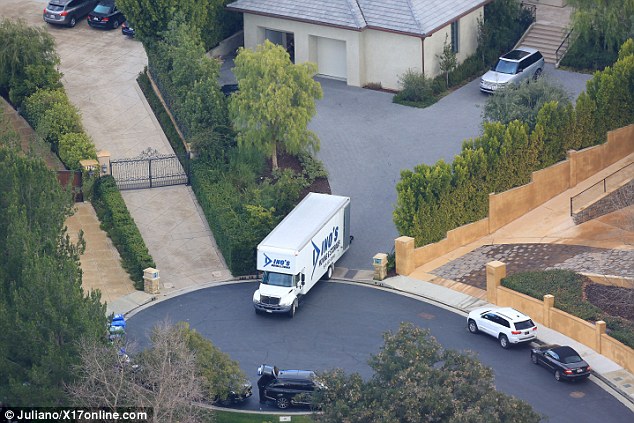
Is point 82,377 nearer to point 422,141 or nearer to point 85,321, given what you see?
point 85,321

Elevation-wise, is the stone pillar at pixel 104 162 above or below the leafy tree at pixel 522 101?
below

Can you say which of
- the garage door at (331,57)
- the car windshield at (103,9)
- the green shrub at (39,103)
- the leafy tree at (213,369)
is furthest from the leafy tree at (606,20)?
the leafy tree at (213,369)

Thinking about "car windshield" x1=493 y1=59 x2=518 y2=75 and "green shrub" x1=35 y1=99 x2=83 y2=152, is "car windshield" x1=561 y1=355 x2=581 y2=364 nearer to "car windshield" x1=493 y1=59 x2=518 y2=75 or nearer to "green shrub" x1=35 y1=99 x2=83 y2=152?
"car windshield" x1=493 y1=59 x2=518 y2=75

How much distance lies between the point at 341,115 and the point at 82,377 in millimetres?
29343

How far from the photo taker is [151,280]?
62.1 meters

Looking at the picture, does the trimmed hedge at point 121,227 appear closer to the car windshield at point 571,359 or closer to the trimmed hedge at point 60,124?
the trimmed hedge at point 60,124

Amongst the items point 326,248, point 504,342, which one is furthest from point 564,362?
point 326,248

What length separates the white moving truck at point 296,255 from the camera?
197 ft

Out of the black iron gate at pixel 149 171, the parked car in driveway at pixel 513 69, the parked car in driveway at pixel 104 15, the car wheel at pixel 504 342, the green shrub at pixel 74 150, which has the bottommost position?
the car wheel at pixel 504 342

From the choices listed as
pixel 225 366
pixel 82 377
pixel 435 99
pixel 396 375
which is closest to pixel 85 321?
pixel 82 377

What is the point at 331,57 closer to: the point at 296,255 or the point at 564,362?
the point at 296,255

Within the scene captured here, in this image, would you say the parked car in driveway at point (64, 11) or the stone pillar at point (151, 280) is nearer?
the stone pillar at point (151, 280)

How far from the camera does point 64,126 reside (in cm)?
7106

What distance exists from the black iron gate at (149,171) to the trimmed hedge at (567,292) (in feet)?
58.3
